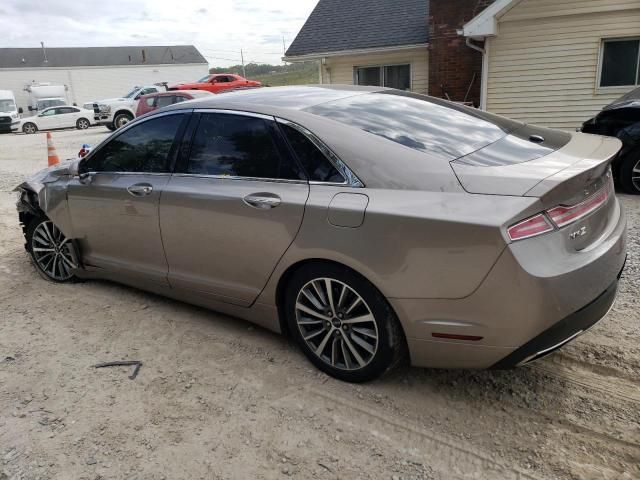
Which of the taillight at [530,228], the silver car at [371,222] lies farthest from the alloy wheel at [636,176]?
the taillight at [530,228]

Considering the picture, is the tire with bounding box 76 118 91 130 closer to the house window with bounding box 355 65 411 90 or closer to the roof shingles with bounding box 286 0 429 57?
the roof shingles with bounding box 286 0 429 57

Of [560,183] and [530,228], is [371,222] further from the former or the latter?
[560,183]

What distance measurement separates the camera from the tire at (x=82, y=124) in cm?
2883

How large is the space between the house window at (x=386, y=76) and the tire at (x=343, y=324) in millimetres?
12565

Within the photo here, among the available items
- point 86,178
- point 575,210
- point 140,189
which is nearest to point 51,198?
point 86,178

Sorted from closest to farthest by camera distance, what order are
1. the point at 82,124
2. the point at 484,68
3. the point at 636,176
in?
1. the point at 636,176
2. the point at 484,68
3. the point at 82,124

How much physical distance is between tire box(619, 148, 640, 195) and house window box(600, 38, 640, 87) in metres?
5.51

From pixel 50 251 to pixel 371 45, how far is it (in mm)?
11436

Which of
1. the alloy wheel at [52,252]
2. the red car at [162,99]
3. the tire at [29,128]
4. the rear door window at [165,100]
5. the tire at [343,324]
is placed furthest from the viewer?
the tire at [29,128]

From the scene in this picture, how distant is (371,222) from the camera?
2.59 meters

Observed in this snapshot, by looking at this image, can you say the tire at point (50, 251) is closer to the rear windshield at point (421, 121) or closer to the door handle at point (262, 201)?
the door handle at point (262, 201)

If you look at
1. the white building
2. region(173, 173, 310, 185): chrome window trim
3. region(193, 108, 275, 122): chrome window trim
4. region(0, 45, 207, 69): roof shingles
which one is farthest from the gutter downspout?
region(0, 45, 207, 69): roof shingles

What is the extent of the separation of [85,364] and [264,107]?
199 cm

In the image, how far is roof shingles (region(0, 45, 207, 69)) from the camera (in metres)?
53.0
